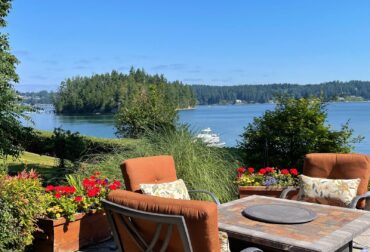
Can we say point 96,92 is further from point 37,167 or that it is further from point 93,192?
point 93,192

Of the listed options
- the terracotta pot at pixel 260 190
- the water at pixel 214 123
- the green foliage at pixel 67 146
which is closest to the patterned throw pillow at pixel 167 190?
the terracotta pot at pixel 260 190

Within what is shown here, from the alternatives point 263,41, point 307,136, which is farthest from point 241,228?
point 263,41

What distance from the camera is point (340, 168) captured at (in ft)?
13.4

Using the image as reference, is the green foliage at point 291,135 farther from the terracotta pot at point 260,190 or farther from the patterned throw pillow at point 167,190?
the patterned throw pillow at point 167,190

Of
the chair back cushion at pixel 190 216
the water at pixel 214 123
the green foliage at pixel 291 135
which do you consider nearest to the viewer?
the chair back cushion at pixel 190 216

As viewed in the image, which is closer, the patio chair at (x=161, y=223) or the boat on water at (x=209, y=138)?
the patio chair at (x=161, y=223)

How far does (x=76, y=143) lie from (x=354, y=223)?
7689 mm

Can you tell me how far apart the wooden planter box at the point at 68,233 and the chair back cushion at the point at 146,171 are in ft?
1.58

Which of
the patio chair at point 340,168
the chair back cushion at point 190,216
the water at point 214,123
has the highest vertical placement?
the chair back cushion at point 190,216

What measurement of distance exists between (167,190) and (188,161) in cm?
136

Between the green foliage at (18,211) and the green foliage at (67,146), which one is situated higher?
the green foliage at (18,211)

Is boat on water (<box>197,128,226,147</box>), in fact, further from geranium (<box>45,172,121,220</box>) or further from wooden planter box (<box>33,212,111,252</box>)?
wooden planter box (<box>33,212,111,252</box>)

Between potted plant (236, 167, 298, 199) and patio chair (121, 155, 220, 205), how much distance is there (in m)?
1.00

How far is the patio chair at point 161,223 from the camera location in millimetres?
1726
